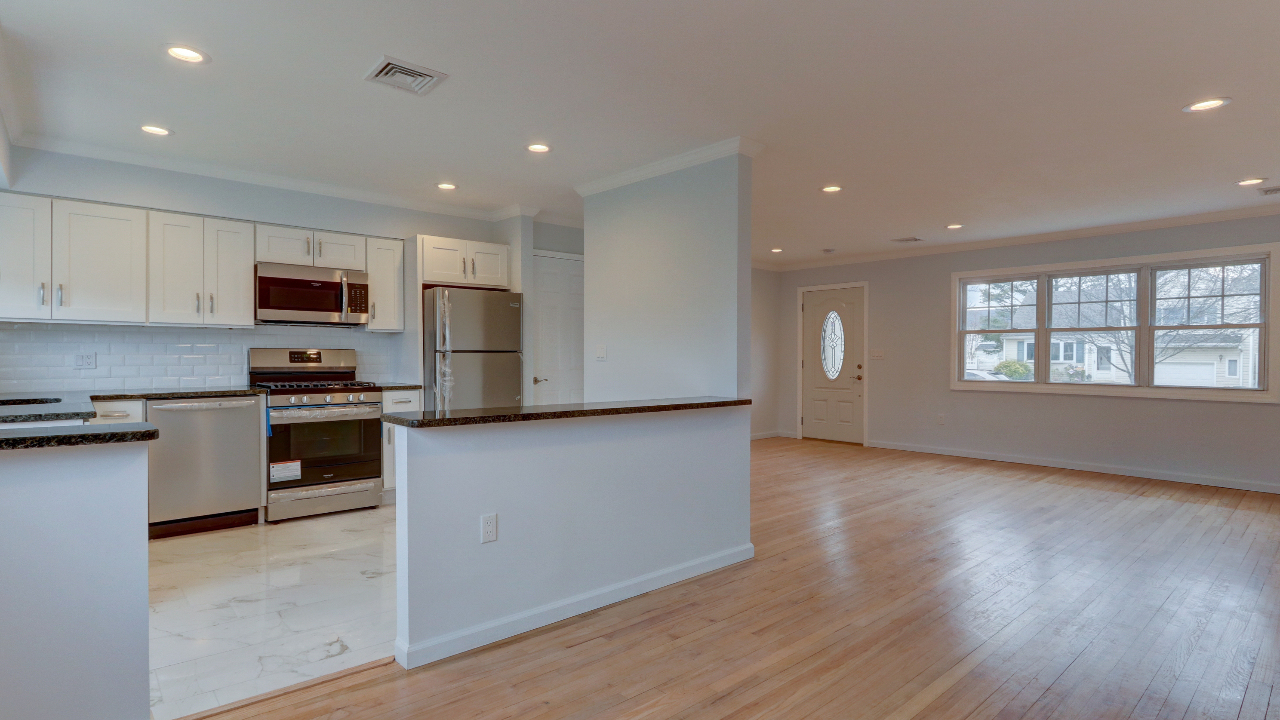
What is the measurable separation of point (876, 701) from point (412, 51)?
9.78 ft

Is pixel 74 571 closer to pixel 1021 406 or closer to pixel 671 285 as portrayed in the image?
pixel 671 285

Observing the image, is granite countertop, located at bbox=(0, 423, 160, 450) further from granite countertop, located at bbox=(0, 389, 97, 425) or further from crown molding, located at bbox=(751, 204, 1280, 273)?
crown molding, located at bbox=(751, 204, 1280, 273)

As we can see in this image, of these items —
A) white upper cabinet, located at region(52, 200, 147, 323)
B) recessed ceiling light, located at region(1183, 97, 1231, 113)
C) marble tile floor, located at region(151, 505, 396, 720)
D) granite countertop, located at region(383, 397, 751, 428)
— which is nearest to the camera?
marble tile floor, located at region(151, 505, 396, 720)

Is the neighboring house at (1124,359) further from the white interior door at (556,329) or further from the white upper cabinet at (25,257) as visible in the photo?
the white upper cabinet at (25,257)

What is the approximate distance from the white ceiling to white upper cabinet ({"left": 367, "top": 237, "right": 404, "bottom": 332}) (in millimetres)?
457

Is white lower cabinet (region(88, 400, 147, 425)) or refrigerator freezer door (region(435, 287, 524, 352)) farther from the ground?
refrigerator freezer door (region(435, 287, 524, 352))

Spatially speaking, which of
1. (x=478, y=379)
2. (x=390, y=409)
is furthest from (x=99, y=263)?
(x=478, y=379)

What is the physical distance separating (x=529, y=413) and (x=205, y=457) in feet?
8.78

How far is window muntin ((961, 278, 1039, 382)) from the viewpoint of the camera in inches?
266

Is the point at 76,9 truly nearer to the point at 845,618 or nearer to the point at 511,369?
the point at 511,369

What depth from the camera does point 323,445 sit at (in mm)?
4371

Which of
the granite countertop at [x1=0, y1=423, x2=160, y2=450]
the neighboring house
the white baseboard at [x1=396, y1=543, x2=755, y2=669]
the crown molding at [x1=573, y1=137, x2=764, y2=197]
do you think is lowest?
the white baseboard at [x1=396, y1=543, x2=755, y2=669]

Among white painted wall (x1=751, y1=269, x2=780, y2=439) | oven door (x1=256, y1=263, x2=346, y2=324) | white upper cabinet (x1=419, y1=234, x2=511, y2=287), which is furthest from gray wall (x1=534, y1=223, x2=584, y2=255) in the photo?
white painted wall (x1=751, y1=269, x2=780, y2=439)

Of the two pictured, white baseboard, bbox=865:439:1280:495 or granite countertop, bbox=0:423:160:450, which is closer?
granite countertop, bbox=0:423:160:450
